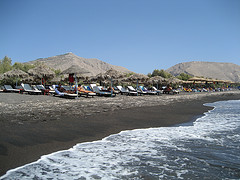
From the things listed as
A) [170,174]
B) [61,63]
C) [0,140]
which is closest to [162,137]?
[170,174]

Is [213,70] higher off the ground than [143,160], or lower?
higher

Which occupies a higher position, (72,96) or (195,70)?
(195,70)

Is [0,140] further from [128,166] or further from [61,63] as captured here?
[61,63]

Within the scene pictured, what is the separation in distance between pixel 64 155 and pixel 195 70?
149618 mm

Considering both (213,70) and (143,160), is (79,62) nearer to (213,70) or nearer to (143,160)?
(213,70)

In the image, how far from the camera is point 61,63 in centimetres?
10450

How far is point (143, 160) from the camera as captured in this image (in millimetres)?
2686

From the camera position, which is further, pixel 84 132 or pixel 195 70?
pixel 195 70

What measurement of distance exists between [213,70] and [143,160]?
158325mm

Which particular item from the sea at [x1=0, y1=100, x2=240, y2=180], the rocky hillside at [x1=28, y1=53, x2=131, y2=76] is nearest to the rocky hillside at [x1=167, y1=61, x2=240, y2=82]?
the rocky hillside at [x1=28, y1=53, x2=131, y2=76]

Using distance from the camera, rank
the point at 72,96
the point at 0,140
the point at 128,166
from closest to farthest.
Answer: the point at 128,166 < the point at 0,140 < the point at 72,96

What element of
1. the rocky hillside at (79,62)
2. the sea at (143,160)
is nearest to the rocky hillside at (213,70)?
the rocky hillside at (79,62)

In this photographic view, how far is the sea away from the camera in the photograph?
7.23 feet

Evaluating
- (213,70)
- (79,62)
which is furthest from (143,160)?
(213,70)
